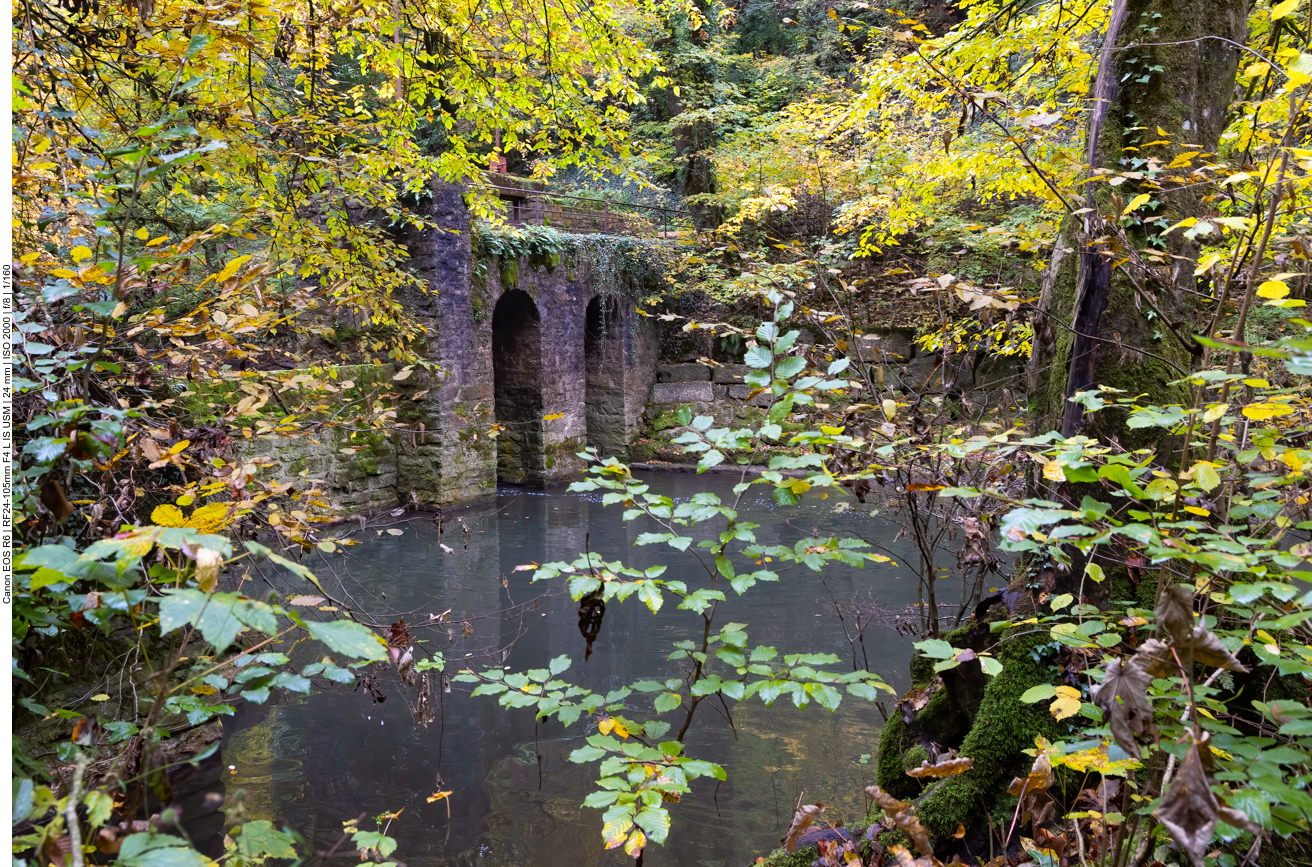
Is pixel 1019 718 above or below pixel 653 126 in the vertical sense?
below

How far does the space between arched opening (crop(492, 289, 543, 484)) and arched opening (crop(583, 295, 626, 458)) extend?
1.57 meters

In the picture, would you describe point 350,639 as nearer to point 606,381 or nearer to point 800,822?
point 800,822

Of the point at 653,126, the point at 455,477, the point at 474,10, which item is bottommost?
the point at 455,477

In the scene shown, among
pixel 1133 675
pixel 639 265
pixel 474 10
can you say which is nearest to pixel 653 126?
pixel 639 265

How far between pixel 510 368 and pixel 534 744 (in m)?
7.76

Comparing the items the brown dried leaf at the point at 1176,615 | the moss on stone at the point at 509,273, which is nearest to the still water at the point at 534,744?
the brown dried leaf at the point at 1176,615

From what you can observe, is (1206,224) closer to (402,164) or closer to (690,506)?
(690,506)

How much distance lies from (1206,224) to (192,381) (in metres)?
2.93

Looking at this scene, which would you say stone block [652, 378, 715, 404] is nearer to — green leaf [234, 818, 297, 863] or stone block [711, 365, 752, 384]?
stone block [711, 365, 752, 384]

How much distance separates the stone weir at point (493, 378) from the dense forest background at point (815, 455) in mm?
4007

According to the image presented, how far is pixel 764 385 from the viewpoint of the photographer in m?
1.79

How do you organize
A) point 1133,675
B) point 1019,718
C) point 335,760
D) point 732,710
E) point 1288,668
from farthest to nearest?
point 732,710, point 335,760, point 1019,718, point 1288,668, point 1133,675

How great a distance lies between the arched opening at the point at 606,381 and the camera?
1280 cm

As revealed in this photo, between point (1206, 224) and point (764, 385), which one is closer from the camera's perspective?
point (1206, 224)
